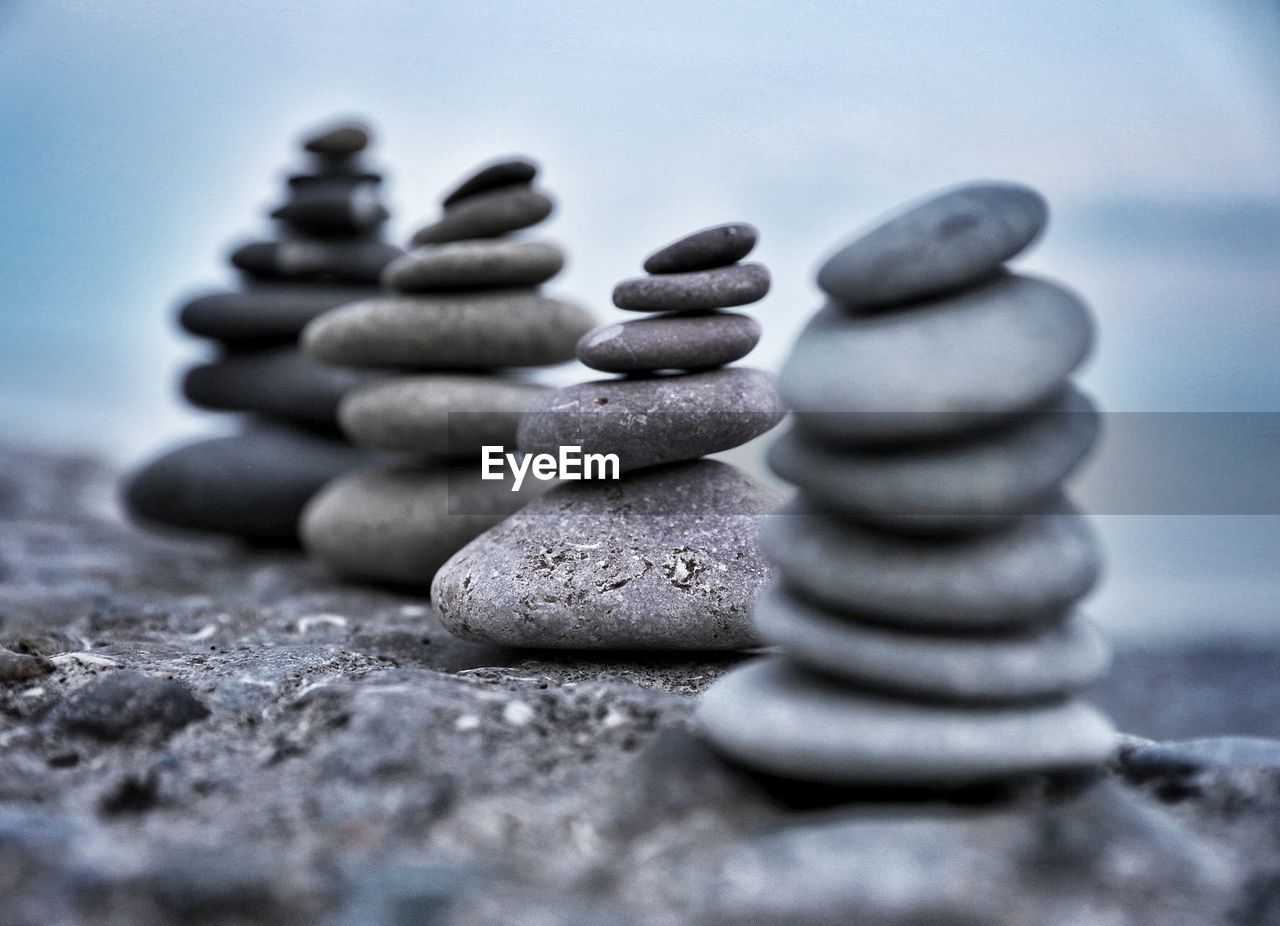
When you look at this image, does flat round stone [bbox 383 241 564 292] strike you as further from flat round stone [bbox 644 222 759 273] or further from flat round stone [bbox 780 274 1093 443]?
flat round stone [bbox 780 274 1093 443]

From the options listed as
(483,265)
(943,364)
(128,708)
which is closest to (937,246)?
(943,364)

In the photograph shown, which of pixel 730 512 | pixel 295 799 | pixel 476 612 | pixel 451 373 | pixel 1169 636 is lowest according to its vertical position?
pixel 1169 636

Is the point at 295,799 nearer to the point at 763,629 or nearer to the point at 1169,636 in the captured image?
the point at 763,629

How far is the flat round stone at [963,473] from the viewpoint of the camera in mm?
2197

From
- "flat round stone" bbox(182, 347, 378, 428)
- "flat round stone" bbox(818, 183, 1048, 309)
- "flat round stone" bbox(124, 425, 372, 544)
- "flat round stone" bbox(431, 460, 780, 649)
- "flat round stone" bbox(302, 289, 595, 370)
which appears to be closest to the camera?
"flat round stone" bbox(818, 183, 1048, 309)

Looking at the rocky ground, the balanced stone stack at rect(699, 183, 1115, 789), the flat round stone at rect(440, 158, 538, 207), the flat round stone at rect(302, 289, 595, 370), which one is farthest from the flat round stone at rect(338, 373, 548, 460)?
the balanced stone stack at rect(699, 183, 1115, 789)

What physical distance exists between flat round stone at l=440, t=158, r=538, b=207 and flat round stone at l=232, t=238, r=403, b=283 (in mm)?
1745

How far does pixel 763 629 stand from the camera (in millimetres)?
2436

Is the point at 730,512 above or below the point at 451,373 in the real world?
below

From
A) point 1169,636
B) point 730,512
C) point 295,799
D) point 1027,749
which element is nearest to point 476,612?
point 730,512

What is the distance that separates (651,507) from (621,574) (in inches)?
11.9

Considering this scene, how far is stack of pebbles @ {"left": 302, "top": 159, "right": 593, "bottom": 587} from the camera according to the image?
4957mm

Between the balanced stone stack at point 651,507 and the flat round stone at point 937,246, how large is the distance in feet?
3.95

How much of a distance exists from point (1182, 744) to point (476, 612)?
1.92 metres
